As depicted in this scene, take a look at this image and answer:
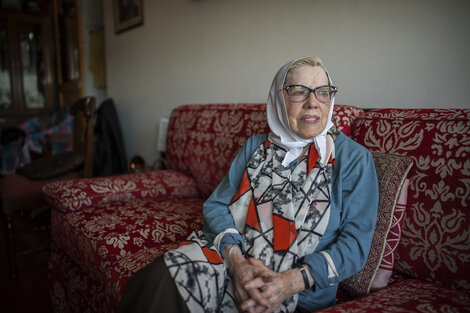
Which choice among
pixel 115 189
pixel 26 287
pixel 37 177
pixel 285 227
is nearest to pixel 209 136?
pixel 115 189

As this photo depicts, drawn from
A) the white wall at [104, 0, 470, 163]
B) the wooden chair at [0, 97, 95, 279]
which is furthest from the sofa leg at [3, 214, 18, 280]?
the white wall at [104, 0, 470, 163]

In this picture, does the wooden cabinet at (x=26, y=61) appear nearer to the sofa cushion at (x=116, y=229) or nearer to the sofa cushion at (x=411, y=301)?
the sofa cushion at (x=116, y=229)

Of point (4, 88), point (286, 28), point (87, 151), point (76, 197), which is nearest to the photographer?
point (76, 197)

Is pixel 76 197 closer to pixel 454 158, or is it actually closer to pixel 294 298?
pixel 294 298

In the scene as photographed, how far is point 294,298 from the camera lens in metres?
0.91

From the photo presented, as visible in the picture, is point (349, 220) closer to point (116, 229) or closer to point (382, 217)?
point (382, 217)

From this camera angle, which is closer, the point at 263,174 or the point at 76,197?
the point at 263,174

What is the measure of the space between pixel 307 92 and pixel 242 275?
2.07ft

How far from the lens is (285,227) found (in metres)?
0.98

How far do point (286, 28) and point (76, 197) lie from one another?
1.47 metres

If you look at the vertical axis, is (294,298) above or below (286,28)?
below

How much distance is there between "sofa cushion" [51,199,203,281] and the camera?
132 centimetres

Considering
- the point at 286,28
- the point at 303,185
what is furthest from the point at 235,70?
the point at 303,185

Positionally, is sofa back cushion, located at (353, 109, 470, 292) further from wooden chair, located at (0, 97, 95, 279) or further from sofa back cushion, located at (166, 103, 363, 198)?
wooden chair, located at (0, 97, 95, 279)
